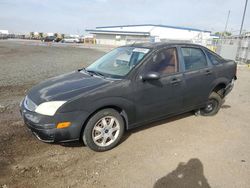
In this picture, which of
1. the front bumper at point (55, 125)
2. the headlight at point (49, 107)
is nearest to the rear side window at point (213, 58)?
the front bumper at point (55, 125)

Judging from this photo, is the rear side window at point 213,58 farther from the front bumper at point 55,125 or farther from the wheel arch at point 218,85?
the front bumper at point 55,125

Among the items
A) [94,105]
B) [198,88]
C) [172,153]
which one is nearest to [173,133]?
[172,153]

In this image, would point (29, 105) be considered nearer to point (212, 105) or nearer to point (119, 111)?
point (119, 111)

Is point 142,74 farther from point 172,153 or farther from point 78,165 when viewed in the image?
point 78,165

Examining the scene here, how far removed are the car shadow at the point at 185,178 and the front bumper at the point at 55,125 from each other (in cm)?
137

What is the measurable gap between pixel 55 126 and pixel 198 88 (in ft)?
9.70

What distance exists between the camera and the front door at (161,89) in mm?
3719

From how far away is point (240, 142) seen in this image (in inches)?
157

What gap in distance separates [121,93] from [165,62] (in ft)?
3.88

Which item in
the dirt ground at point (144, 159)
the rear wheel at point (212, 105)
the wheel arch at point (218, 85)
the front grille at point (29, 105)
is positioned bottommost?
the dirt ground at point (144, 159)

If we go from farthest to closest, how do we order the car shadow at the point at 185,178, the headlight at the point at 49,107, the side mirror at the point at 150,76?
the side mirror at the point at 150,76 < the headlight at the point at 49,107 < the car shadow at the point at 185,178

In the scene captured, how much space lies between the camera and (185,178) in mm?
2943

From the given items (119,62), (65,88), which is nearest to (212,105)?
(119,62)

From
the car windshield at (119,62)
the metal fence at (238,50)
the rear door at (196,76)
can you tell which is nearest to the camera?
the car windshield at (119,62)
